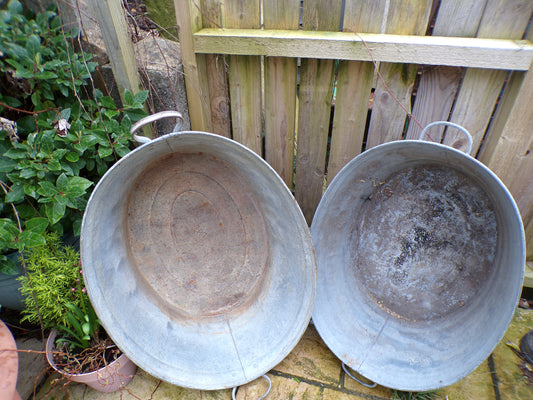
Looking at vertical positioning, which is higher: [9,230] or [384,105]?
[384,105]

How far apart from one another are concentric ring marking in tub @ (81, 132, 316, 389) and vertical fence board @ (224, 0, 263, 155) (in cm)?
30

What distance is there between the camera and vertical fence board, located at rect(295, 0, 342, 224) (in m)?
1.44

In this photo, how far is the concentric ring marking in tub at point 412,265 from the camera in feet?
4.51

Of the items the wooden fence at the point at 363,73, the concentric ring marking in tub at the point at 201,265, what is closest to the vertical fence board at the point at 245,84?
the wooden fence at the point at 363,73

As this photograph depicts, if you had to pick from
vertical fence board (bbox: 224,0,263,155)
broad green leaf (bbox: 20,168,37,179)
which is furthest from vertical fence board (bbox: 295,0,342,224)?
broad green leaf (bbox: 20,168,37,179)

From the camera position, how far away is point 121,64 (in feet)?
4.83

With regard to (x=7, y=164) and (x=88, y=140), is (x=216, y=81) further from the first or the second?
(x=7, y=164)

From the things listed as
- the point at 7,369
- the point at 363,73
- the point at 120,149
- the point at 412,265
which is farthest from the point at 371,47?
the point at 7,369

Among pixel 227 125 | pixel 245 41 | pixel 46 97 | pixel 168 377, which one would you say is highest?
pixel 245 41

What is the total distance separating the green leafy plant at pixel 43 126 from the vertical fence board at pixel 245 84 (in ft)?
1.54

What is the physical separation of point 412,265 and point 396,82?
0.88m

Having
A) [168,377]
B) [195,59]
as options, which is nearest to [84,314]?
[168,377]

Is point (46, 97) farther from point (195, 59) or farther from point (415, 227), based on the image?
point (415, 227)

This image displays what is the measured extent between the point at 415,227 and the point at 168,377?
4.44 ft
